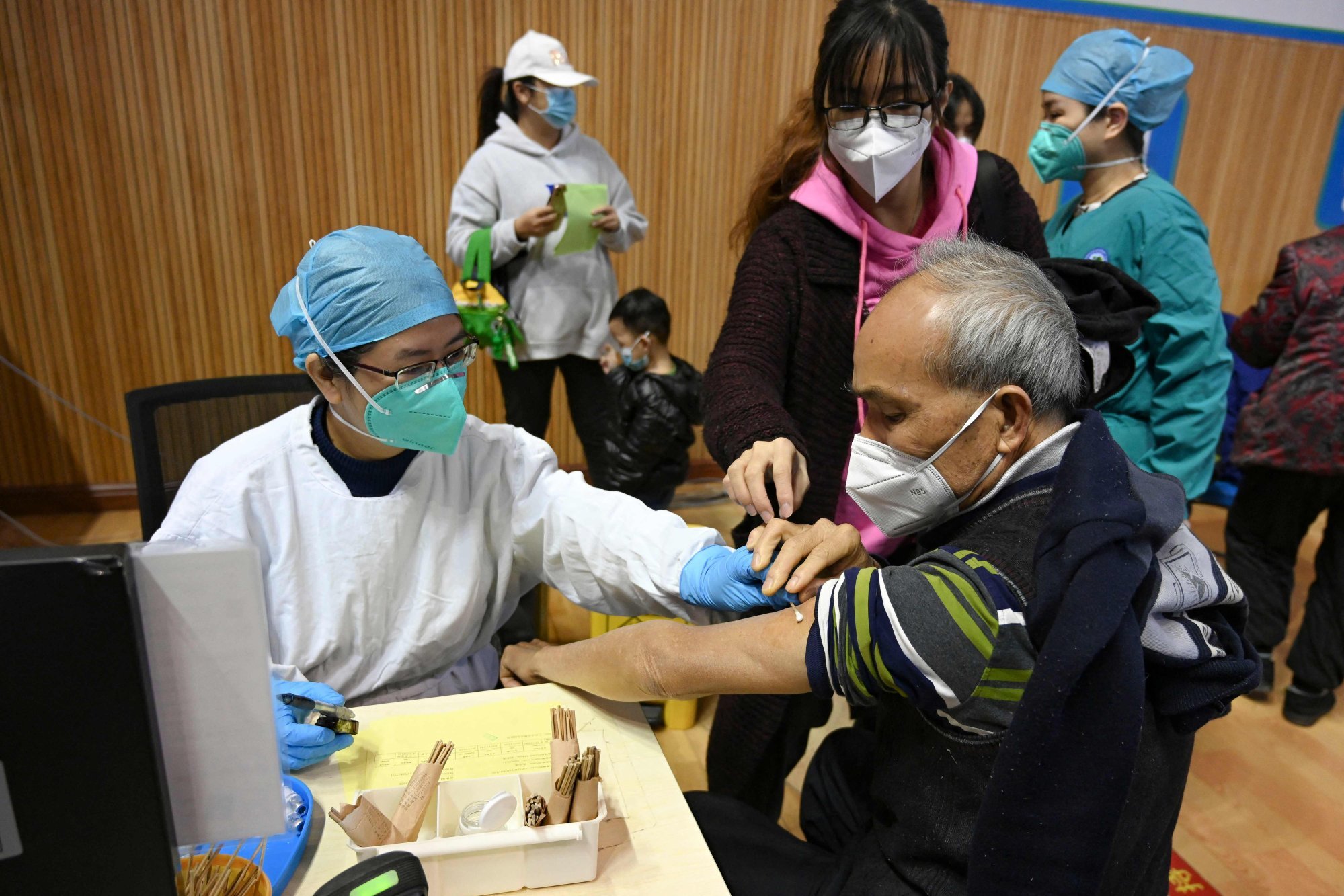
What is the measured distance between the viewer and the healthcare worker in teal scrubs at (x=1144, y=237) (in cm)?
205

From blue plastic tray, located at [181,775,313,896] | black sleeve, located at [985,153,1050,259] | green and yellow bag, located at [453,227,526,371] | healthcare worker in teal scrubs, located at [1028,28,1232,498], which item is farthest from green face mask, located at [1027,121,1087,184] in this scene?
blue plastic tray, located at [181,775,313,896]

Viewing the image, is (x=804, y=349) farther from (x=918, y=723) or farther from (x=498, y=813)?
(x=498, y=813)

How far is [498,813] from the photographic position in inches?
37.1

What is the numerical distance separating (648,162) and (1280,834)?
3.45 m

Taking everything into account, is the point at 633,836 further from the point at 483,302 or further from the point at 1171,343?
the point at 483,302

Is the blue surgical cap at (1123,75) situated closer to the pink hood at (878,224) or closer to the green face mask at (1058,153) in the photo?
the green face mask at (1058,153)

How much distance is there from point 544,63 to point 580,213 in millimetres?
504

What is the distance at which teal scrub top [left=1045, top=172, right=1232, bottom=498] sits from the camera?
2.04 m

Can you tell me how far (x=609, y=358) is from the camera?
3338mm

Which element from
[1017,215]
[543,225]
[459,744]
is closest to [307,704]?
[459,744]

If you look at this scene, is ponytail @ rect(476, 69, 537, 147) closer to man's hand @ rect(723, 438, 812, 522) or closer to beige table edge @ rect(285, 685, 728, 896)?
man's hand @ rect(723, 438, 812, 522)

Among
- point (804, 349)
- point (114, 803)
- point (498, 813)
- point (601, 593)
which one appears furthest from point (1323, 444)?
point (114, 803)

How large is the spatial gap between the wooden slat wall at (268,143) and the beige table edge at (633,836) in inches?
126

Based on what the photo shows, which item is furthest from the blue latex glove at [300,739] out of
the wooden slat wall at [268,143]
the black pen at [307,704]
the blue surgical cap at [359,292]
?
the wooden slat wall at [268,143]
